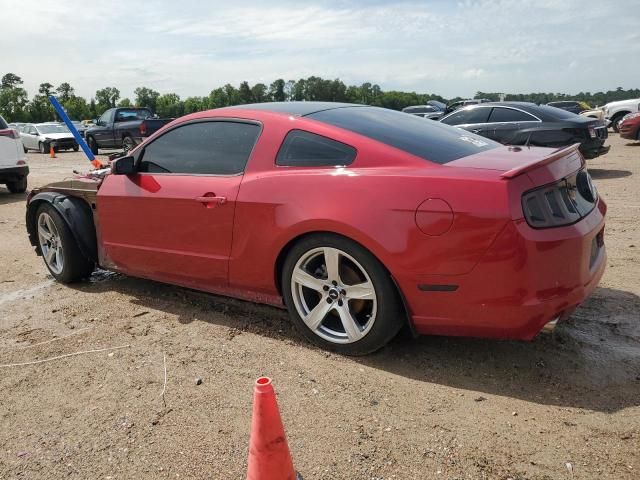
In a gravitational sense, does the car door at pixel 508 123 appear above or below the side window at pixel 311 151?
below

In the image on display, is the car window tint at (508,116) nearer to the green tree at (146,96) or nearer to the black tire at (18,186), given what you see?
the black tire at (18,186)

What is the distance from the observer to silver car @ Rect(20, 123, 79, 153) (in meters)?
23.8

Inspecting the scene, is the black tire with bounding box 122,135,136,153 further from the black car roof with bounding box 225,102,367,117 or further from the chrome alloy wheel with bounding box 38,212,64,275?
the black car roof with bounding box 225,102,367,117

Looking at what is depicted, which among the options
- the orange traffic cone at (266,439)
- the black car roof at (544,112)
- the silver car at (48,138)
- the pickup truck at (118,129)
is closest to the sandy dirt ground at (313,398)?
the orange traffic cone at (266,439)

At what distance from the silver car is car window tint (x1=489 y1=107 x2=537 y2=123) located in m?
18.2

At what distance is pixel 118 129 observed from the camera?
Result: 69.2 feet

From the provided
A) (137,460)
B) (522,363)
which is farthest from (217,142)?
(522,363)


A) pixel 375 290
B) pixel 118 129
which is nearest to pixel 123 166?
pixel 375 290

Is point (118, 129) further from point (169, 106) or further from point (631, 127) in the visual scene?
point (169, 106)

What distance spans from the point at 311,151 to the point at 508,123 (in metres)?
8.15

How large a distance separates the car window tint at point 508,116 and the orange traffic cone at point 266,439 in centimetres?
960

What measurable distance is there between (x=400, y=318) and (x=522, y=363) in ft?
2.45

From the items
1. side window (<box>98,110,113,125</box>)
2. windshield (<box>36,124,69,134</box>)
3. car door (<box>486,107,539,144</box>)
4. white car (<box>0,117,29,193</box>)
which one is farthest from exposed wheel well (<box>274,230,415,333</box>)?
windshield (<box>36,124,69,134</box>)

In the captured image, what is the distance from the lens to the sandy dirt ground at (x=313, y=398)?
7.95ft
